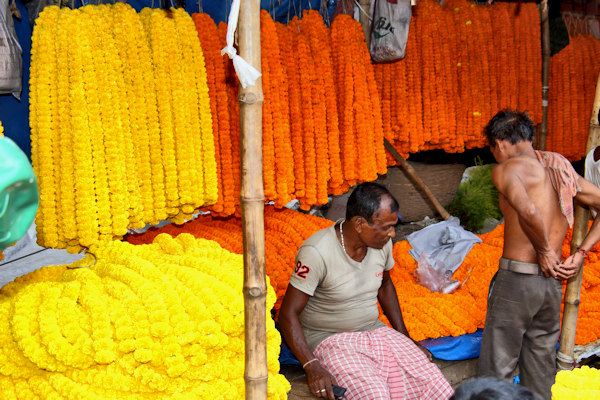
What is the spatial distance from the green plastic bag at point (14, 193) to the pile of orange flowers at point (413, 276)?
205 centimetres

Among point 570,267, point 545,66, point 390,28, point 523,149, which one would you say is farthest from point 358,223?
point 545,66

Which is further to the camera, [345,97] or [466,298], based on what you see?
[466,298]

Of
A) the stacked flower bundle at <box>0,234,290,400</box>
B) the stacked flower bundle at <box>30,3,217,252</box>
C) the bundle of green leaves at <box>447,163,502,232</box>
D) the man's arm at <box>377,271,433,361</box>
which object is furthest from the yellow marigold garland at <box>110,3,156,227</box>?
the bundle of green leaves at <box>447,163,502,232</box>

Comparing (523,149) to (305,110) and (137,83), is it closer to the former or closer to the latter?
(305,110)

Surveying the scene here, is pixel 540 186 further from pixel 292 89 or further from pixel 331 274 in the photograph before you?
pixel 292 89

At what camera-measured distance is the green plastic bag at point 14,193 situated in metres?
0.94

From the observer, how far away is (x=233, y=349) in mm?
1884

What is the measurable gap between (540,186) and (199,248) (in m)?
1.64

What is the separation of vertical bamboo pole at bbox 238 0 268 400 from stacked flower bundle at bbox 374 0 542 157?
2.23m

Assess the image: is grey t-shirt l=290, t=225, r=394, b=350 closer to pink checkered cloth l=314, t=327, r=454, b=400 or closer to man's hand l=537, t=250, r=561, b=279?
pink checkered cloth l=314, t=327, r=454, b=400

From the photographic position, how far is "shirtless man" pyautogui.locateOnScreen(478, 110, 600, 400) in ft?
9.05

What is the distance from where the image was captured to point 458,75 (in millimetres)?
4020

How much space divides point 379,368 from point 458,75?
2306 mm

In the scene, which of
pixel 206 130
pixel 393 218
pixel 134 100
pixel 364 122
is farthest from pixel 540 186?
pixel 134 100
